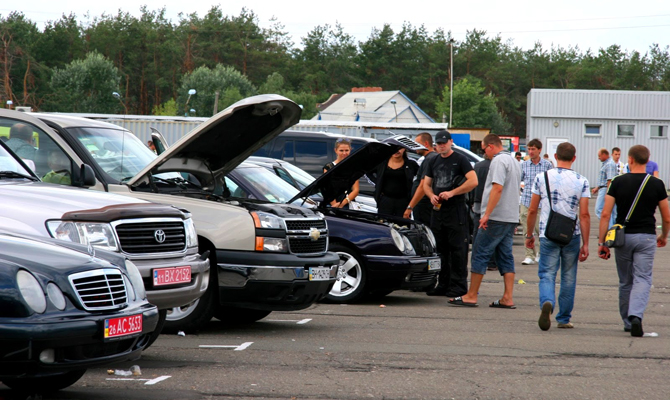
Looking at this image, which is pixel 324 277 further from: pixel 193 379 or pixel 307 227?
pixel 193 379

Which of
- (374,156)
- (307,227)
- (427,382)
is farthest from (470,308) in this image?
(427,382)

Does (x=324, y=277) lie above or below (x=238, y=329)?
above

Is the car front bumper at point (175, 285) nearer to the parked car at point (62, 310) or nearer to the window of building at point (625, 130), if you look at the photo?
the parked car at point (62, 310)

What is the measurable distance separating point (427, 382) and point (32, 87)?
91.9 metres

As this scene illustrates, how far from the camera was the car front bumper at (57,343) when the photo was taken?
4.36m

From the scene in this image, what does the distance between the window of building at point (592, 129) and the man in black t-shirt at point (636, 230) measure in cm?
4115

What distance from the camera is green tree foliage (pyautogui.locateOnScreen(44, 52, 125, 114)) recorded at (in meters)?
87.6

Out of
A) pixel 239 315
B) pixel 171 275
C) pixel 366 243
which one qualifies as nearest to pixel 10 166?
pixel 171 275

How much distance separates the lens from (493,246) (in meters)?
9.95

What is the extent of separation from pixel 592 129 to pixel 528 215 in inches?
1630

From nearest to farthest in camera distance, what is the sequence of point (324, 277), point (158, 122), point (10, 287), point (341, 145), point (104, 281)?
1. point (10, 287)
2. point (104, 281)
3. point (324, 277)
4. point (341, 145)
5. point (158, 122)

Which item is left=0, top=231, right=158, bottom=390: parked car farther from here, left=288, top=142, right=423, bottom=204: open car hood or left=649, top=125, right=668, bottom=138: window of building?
left=649, top=125, right=668, bottom=138: window of building

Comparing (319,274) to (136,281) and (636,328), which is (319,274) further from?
(636,328)

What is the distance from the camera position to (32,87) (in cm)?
9106
